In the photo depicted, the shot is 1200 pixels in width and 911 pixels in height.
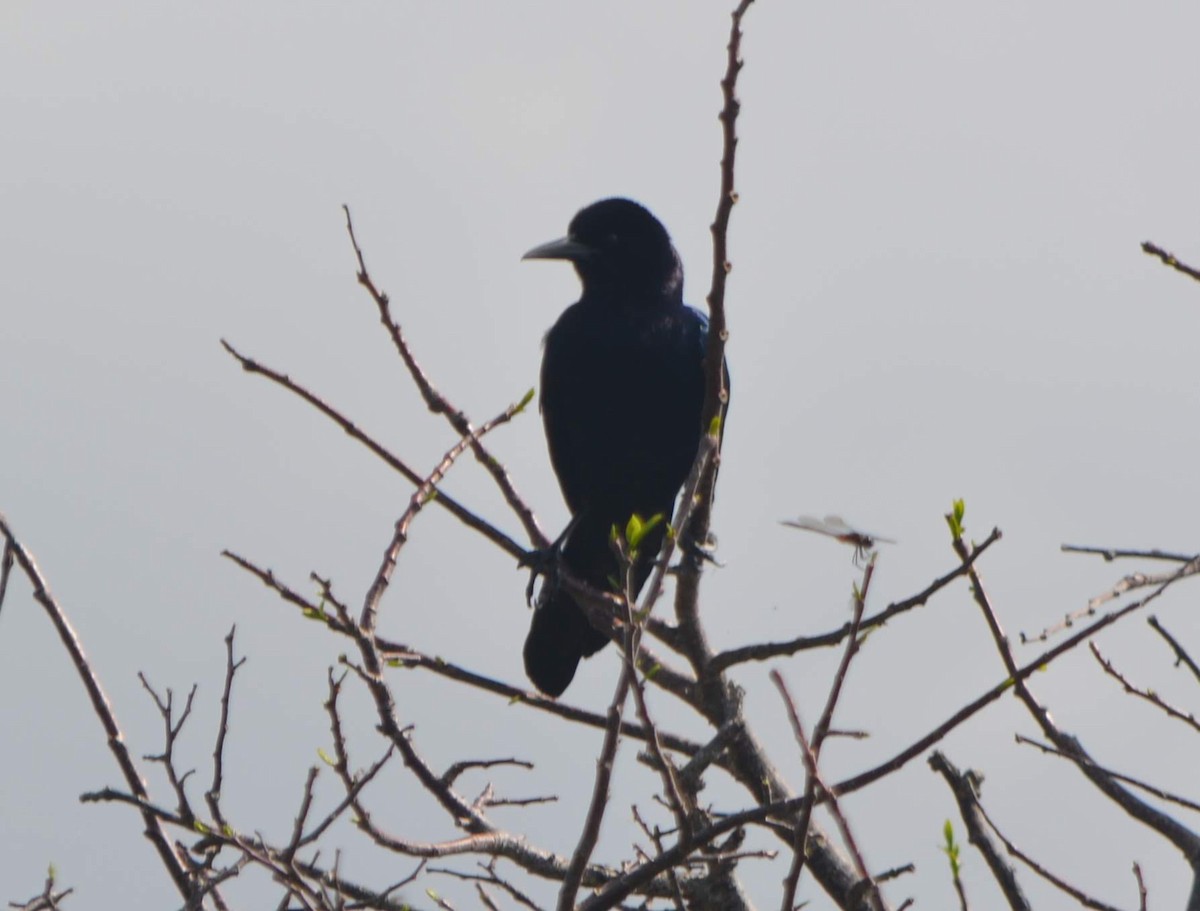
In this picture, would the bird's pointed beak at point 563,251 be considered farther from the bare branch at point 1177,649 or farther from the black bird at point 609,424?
the bare branch at point 1177,649

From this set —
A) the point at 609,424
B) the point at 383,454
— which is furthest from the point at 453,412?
the point at 609,424

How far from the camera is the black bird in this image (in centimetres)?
623

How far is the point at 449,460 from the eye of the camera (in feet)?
12.2

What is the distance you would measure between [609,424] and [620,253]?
3.17 ft

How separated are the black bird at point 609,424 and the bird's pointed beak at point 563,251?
0.23 meters

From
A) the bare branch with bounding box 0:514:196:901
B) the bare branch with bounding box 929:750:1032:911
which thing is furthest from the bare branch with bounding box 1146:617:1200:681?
the bare branch with bounding box 0:514:196:901

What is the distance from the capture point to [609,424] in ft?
21.1

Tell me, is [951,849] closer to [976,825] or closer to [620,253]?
[976,825]

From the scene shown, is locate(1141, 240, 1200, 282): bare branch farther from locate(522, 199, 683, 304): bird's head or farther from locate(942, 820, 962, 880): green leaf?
locate(522, 199, 683, 304): bird's head

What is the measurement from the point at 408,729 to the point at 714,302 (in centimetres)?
123

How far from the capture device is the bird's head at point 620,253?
22.5ft

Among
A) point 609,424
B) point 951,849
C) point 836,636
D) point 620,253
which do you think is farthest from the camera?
point 620,253

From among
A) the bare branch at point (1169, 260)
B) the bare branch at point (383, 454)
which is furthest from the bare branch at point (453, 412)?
the bare branch at point (1169, 260)

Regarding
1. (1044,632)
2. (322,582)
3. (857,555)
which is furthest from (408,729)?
(1044,632)
